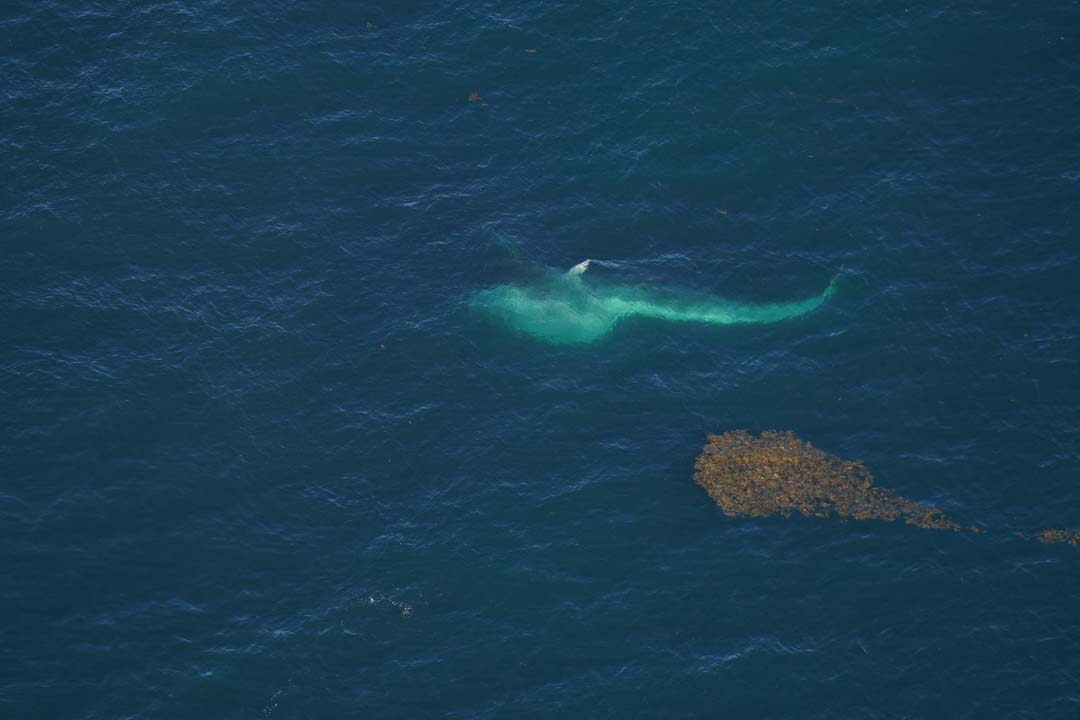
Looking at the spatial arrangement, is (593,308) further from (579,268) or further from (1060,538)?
(1060,538)

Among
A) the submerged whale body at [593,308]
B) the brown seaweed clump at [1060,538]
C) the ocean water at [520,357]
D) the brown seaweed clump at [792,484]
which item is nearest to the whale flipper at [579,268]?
the submerged whale body at [593,308]

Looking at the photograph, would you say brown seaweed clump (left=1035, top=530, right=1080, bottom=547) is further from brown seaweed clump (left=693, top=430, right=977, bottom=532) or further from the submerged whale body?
the submerged whale body

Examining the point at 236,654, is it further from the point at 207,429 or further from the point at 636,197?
the point at 636,197

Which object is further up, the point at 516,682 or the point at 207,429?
the point at 207,429

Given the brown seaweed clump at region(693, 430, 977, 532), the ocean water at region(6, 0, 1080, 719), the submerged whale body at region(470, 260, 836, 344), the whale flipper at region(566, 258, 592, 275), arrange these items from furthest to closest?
1. the whale flipper at region(566, 258, 592, 275)
2. the submerged whale body at region(470, 260, 836, 344)
3. the brown seaweed clump at region(693, 430, 977, 532)
4. the ocean water at region(6, 0, 1080, 719)

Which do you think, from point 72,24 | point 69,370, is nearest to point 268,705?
point 69,370

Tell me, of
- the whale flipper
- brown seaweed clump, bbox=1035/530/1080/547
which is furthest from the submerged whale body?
brown seaweed clump, bbox=1035/530/1080/547
